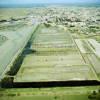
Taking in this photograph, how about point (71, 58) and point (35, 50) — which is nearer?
point (71, 58)

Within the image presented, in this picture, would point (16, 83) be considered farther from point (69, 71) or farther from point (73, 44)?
point (73, 44)

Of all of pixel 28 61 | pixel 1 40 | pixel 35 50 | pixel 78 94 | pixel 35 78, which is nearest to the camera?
pixel 78 94

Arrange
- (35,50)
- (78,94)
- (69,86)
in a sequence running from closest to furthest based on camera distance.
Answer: (78,94), (69,86), (35,50)

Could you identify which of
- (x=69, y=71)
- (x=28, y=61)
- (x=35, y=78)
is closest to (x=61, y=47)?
(x=28, y=61)

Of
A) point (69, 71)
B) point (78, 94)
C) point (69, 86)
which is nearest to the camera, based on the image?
point (78, 94)

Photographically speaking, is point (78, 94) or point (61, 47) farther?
point (61, 47)

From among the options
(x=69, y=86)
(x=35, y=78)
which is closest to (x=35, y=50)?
(x=35, y=78)

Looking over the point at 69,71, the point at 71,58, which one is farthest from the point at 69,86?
the point at 71,58

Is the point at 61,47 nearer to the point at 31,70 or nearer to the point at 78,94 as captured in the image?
the point at 31,70

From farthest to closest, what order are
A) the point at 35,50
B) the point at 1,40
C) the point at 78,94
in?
1. the point at 1,40
2. the point at 35,50
3. the point at 78,94
